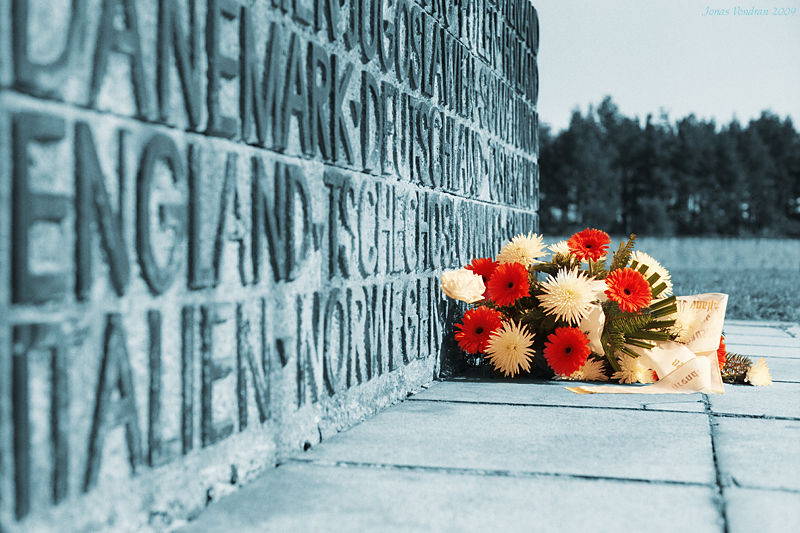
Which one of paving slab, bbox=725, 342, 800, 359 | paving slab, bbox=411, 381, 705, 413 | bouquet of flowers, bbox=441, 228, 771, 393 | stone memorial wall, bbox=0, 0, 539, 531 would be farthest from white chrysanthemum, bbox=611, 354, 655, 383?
paving slab, bbox=725, 342, 800, 359

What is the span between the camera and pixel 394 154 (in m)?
3.45

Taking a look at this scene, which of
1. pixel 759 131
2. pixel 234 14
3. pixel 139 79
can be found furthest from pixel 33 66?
pixel 759 131

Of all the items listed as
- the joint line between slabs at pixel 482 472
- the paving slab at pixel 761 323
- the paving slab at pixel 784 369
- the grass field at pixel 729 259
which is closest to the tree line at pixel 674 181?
the grass field at pixel 729 259

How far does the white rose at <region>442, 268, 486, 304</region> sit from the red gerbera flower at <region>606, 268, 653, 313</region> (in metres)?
0.60

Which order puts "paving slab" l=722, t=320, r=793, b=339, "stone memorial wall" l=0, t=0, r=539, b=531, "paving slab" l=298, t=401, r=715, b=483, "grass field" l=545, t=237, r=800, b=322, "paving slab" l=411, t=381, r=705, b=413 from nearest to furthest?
"stone memorial wall" l=0, t=0, r=539, b=531, "paving slab" l=298, t=401, r=715, b=483, "paving slab" l=411, t=381, r=705, b=413, "paving slab" l=722, t=320, r=793, b=339, "grass field" l=545, t=237, r=800, b=322

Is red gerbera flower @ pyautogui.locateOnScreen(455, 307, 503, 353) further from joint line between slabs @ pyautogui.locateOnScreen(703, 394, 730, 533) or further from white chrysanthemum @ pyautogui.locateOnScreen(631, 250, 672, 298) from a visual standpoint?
joint line between slabs @ pyautogui.locateOnScreen(703, 394, 730, 533)

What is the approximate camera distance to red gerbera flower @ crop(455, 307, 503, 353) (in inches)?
157

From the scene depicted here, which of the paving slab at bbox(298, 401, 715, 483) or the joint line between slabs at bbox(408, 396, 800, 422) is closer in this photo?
the paving slab at bbox(298, 401, 715, 483)

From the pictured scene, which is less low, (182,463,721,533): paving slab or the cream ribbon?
the cream ribbon

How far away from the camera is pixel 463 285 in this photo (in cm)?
396

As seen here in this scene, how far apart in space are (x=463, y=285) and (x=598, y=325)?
0.66 meters

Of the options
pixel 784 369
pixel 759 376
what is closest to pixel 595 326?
pixel 759 376

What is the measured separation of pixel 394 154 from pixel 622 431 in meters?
1.41

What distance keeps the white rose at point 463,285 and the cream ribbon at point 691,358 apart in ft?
1.86
